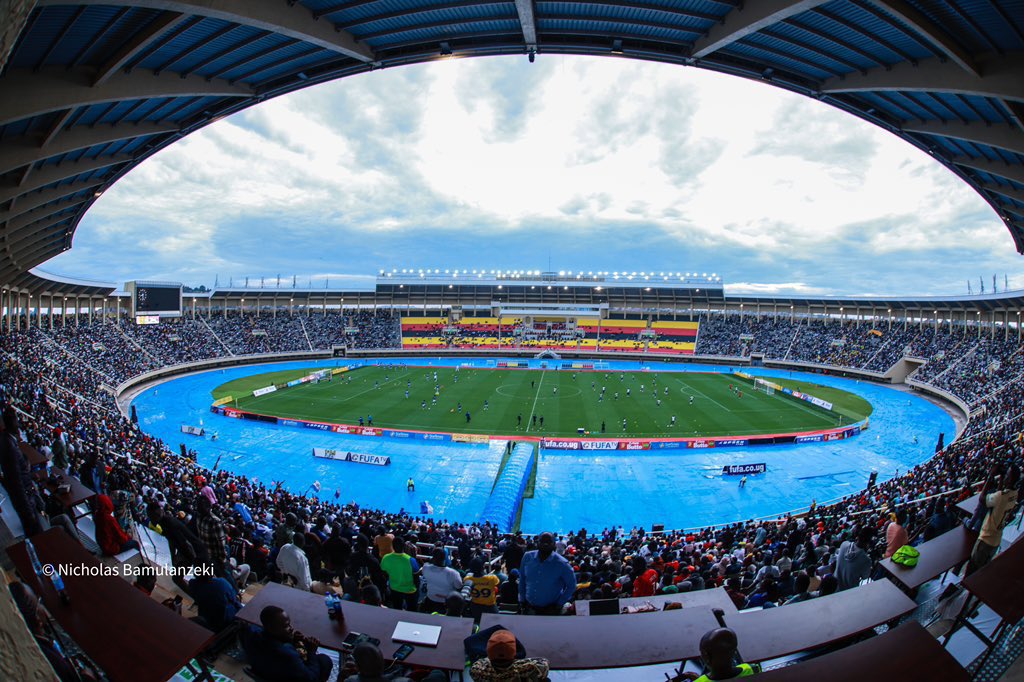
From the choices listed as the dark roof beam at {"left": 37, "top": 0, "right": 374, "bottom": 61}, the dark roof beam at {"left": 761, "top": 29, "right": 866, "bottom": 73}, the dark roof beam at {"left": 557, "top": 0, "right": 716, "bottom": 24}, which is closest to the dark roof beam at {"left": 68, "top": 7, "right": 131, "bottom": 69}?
the dark roof beam at {"left": 37, "top": 0, "right": 374, "bottom": 61}

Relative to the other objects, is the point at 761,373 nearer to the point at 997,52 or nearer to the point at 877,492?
the point at 877,492

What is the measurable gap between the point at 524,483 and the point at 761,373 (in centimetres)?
5071

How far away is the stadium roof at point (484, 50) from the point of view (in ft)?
27.5

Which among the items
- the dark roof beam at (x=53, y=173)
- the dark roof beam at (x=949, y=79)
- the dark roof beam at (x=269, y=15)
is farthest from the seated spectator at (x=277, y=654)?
the dark roof beam at (x=53, y=173)

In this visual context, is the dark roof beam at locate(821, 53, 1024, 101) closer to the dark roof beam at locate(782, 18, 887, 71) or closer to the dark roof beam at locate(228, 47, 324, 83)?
the dark roof beam at locate(782, 18, 887, 71)

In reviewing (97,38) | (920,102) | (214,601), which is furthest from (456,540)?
(920,102)

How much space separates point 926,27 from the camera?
800cm

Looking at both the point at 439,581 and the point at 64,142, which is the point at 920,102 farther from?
the point at 64,142

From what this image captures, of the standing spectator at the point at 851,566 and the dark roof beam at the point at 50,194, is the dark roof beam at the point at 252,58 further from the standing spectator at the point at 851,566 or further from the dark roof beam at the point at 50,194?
the standing spectator at the point at 851,566

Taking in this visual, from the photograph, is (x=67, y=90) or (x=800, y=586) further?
(x=67, y=90)

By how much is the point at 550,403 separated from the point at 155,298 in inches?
2191

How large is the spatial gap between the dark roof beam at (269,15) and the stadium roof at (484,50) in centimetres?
3

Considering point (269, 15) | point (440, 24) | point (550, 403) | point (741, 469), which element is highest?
point (440, 24)

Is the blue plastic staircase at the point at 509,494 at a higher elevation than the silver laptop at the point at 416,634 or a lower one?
lower
